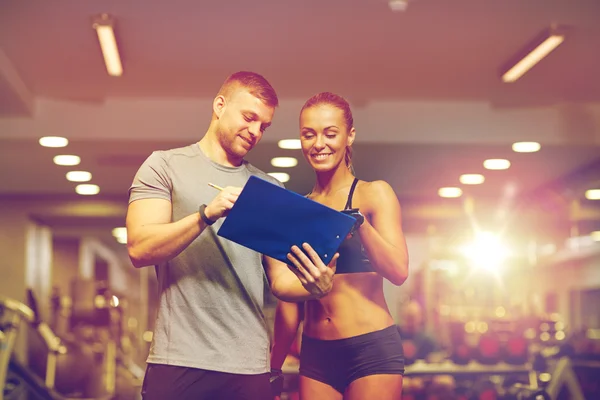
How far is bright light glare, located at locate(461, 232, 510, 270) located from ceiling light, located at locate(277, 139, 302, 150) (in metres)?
4.88

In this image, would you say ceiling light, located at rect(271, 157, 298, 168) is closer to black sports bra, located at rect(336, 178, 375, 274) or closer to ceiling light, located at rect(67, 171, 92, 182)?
ceiling light, located at rect(67, 171, 92, 182)

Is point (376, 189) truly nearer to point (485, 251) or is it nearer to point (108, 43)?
point (108, 43)

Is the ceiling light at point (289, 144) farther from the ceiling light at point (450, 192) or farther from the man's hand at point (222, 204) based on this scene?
the man's hand at point (222, 204)

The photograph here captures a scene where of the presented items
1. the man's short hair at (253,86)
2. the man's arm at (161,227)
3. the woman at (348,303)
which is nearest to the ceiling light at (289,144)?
the woman at (348,303)

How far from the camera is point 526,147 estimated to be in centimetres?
653

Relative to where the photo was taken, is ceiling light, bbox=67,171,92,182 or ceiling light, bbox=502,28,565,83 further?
ceiling light, bbox=67,171,92,182

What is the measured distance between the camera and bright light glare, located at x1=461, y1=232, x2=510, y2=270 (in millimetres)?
10805

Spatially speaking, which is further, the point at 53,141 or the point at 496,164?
the point at 496,164

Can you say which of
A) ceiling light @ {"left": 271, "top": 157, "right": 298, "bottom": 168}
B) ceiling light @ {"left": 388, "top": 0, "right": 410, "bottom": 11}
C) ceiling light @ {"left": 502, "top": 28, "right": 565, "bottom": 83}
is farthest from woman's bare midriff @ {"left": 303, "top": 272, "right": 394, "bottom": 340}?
ceiling light @ {"left": 271, "top": 157, "right": 298, "bottom": 168}

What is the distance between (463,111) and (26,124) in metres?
3.70

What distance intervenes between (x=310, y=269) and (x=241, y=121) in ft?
1.41

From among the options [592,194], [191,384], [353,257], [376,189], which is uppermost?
[592,194]

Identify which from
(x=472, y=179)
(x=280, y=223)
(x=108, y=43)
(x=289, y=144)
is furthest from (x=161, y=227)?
(x=472, y=179)

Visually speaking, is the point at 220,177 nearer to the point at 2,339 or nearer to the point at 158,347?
the point at 158,347
